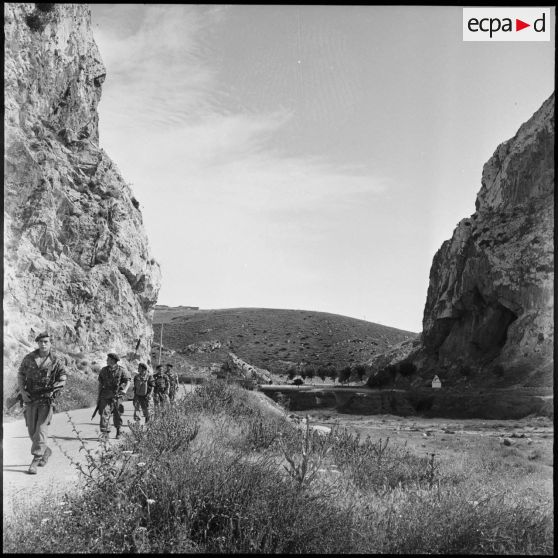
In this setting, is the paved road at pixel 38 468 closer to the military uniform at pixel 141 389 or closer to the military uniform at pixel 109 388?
the military uniform at pixel 109 388

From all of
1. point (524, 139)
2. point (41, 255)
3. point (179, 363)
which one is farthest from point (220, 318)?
point (41, 255)

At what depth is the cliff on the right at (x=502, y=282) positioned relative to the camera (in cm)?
5431

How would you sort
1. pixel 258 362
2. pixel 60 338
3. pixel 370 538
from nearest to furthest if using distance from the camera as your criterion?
pixel 370 538
pixel 60 338
pixel 258 362

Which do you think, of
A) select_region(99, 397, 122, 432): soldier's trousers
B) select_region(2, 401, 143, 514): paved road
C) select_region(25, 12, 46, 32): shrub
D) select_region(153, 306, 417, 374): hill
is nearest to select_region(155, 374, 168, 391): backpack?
select_region(2, 401, 143, 514): paved road

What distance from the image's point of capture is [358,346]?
121 metres

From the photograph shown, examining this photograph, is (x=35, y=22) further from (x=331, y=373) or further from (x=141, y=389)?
(x=331, y=373)

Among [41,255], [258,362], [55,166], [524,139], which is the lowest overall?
[258,362]

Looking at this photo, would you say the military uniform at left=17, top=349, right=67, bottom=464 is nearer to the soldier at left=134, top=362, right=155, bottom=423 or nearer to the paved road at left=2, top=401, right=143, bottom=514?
the paved road at left=2, top=401, right=143, bottom=514

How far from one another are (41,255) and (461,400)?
32104 millimetres

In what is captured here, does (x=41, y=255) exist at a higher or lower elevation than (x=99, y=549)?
higher

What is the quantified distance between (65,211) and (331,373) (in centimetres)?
7230

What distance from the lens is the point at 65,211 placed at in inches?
1324

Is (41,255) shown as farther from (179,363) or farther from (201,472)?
(179,363)

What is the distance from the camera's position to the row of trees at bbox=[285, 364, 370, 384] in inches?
3637
